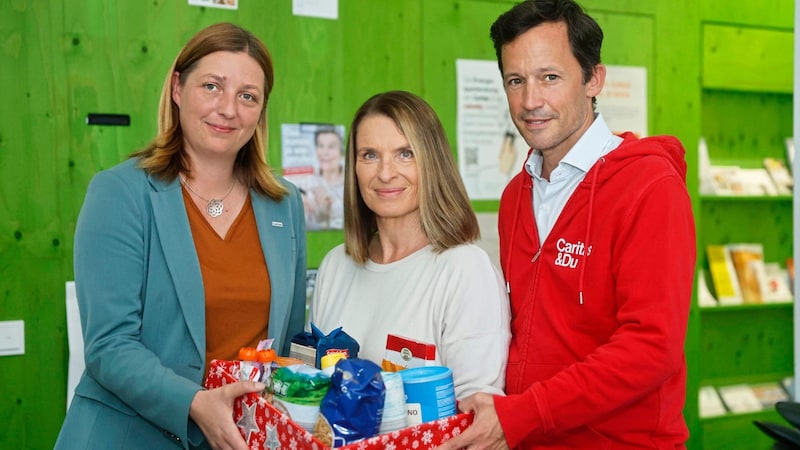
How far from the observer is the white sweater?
5.58 feet

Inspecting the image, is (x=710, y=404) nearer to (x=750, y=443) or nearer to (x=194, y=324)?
(x=750, y=443)

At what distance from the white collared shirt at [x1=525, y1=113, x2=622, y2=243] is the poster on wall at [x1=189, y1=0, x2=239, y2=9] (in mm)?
2173

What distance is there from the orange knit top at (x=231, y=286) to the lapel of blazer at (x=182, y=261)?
4 centimetres

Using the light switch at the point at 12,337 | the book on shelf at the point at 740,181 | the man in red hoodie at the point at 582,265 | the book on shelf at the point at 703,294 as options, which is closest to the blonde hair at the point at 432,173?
the man in red hoodie at the point at 582,265

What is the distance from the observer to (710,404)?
4.75 meters

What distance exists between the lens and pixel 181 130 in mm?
2053

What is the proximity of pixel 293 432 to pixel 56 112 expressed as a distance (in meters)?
2.44

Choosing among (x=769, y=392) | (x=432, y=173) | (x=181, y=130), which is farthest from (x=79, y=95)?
(x=769, y=392)

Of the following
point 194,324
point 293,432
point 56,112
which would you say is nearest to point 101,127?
point 56,112

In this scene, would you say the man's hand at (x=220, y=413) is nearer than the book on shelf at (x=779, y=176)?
Yes

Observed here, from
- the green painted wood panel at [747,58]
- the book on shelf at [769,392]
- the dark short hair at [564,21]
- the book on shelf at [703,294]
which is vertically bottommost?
the book on shelf at [769,392]

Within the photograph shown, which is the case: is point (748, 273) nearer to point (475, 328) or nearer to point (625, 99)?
point (625, 99)

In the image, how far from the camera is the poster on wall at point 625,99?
4.39 m

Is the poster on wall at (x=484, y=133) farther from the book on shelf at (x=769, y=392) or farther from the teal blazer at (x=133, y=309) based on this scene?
the teal blazer at (x=133, y=309)
